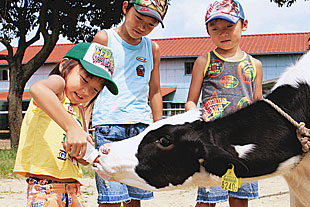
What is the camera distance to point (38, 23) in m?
10.2

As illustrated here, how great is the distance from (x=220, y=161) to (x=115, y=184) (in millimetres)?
920

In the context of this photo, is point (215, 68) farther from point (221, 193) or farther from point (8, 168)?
point (8, 168)

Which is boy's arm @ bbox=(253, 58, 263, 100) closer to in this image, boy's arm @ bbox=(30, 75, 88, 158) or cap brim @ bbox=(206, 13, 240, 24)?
cap brim @ bbox=(206, 13, 240, 24)

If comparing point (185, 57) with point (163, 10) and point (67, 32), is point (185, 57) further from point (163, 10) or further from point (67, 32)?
point (163, 10)

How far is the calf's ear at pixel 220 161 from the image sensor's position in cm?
187

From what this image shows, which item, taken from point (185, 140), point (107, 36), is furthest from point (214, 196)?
point (107, 36)

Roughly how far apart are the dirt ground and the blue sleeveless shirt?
2424 millimetres

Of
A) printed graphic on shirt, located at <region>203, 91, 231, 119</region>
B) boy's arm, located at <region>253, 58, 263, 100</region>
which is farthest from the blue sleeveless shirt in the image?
boy's arm, located at <region>253, 58, 263, 100</region>

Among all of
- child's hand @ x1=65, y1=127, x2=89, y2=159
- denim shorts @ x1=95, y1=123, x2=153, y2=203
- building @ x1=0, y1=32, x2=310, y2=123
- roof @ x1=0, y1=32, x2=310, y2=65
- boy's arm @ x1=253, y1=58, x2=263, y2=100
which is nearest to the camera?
child's hand @ x1=65, y1=127, x2=89, y2=159

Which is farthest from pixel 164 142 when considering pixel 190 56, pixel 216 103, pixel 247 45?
pixel 247 45

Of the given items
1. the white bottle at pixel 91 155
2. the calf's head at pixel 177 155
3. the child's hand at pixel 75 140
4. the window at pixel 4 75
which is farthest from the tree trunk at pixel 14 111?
the window at pixel 4 75

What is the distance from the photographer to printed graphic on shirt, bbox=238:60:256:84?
111 inches

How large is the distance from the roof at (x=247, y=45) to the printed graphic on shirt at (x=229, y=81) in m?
17.9

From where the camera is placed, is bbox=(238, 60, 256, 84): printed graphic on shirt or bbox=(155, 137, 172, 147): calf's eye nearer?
bbox=(155, 137, 172, 147): calf's eye
